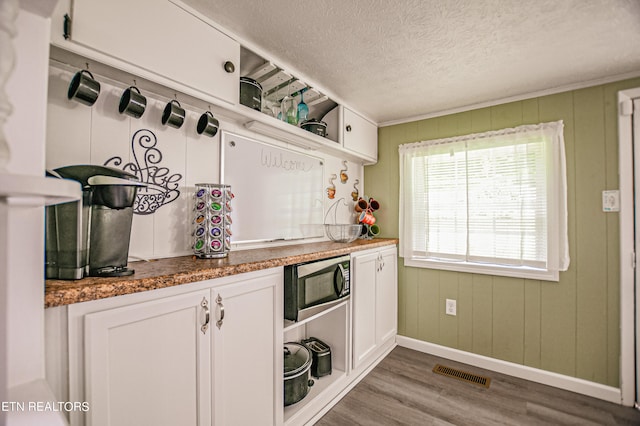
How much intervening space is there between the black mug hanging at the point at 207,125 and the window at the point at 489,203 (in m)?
1.94

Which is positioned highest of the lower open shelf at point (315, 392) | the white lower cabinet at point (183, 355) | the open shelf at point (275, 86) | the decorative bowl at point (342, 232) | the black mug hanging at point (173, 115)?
the open shelf at point (275, 86)

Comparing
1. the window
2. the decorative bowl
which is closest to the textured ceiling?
the window

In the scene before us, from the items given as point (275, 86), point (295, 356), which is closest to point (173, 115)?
point (275, 86)

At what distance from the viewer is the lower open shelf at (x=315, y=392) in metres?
1.71

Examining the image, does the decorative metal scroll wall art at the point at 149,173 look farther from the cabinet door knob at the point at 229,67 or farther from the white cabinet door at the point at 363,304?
the white cabinet door at the point at 363,304

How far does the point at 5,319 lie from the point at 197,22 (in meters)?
1.43

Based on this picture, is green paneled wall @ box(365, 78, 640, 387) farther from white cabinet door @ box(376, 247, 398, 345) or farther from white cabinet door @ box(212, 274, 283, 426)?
white cabinet door @ box(212, 274, 283, 426)

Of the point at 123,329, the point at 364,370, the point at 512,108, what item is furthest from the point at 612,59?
the point at 123,329

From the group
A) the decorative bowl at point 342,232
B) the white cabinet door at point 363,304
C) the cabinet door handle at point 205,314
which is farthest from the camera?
the decorative bowl at point 342,232

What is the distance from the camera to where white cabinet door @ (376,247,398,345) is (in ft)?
8.45

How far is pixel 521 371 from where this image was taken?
7.79ft

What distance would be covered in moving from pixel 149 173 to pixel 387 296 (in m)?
2.19

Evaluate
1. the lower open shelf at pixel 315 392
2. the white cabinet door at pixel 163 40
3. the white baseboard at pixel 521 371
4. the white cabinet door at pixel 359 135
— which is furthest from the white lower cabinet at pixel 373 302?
the white cabinet door at pixel 163 40

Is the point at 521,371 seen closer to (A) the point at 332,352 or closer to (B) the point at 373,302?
(B) the point at 373,302
